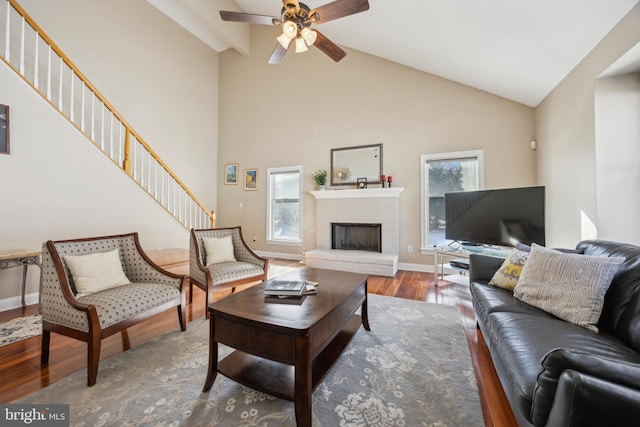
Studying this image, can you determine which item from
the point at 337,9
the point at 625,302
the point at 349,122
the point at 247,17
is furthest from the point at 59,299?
the point at 349,122

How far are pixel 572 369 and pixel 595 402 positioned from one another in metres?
0.10

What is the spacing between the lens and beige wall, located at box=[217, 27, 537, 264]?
396cm

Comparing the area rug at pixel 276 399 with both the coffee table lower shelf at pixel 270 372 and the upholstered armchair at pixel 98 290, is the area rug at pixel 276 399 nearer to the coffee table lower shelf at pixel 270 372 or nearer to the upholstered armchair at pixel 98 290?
the coffee table lower shelf at pixel 270 372

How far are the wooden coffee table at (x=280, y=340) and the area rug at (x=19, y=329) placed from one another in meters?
1.92

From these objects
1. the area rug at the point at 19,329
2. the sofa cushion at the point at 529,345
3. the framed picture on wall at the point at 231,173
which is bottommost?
the area rug at the point at 19,329

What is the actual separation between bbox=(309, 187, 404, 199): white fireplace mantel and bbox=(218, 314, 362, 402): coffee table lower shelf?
122 inches

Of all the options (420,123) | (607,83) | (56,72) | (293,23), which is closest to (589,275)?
(607,83)

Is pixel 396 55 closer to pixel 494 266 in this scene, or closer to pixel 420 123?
pixel 420 123

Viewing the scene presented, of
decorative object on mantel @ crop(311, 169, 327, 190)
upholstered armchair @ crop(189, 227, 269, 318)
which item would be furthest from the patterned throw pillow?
decorative object on mantel @ crop(311, 169, 327, 190)

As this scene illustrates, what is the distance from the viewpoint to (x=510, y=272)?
2.10 meters

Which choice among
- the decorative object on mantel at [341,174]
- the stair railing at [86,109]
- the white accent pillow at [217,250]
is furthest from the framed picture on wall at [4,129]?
the decorative object on mantel at [341,174]

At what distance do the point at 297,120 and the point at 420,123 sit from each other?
244cm

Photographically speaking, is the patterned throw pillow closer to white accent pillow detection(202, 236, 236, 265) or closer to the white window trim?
white accent pillow detection(202, 236, 236, 265)

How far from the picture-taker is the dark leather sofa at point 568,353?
2.29ft
